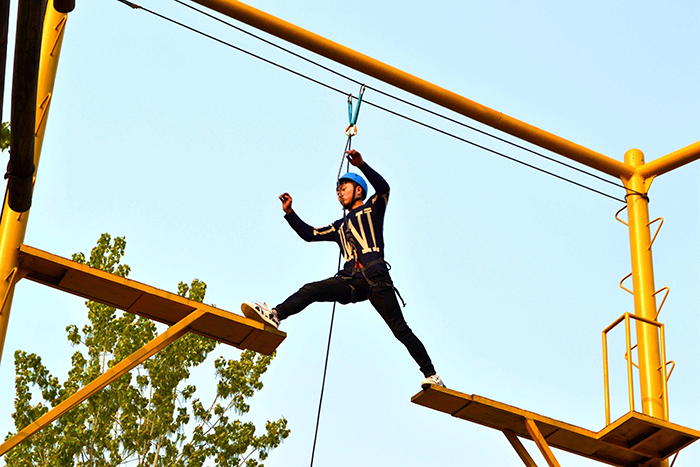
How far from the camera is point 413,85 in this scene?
11.3 metres

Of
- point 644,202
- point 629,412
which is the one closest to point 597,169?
point 644,202

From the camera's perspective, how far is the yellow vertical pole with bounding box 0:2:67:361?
8812mm

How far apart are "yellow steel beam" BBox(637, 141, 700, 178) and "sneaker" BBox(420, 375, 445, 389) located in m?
3.89

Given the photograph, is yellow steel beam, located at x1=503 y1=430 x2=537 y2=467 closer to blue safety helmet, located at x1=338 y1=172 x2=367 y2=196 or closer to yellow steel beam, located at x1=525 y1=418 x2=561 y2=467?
yellow steel beam, located at x1=525 y1=418 x2=561 y2=467

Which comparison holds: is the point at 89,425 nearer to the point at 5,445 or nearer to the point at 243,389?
the point at 243,389

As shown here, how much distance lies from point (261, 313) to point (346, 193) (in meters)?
2.07

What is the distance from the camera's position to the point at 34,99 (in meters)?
6.34

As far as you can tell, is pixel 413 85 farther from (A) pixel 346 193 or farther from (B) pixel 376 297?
(B) pixel 376 297

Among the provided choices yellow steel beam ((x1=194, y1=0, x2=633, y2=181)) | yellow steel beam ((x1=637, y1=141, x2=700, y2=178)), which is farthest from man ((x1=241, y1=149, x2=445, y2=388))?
yellow steel beam ((x1=637, y1=141, x2=700, y2=178))

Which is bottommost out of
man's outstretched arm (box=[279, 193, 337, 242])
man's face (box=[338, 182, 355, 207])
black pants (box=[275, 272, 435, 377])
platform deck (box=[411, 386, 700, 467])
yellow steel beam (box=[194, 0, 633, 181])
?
platform deck (box=[411, 386, 700, 467])

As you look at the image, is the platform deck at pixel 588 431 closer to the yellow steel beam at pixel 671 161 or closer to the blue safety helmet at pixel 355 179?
the blue safety helmet at pixel 355 179

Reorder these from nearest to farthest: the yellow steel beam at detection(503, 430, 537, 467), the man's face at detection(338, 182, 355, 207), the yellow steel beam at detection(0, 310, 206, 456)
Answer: the yellow steel beam at detection(0, 310, 206, 456) < the yellow steel beam at detection(503, 430, 537, 467) < the man's face at detection(338, 182, 355, 207)

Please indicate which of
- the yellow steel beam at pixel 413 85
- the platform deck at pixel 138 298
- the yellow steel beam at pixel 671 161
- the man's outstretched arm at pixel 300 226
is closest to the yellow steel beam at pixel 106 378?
the platform deck at pixel 138 298

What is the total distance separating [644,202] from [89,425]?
12843 millimetres
